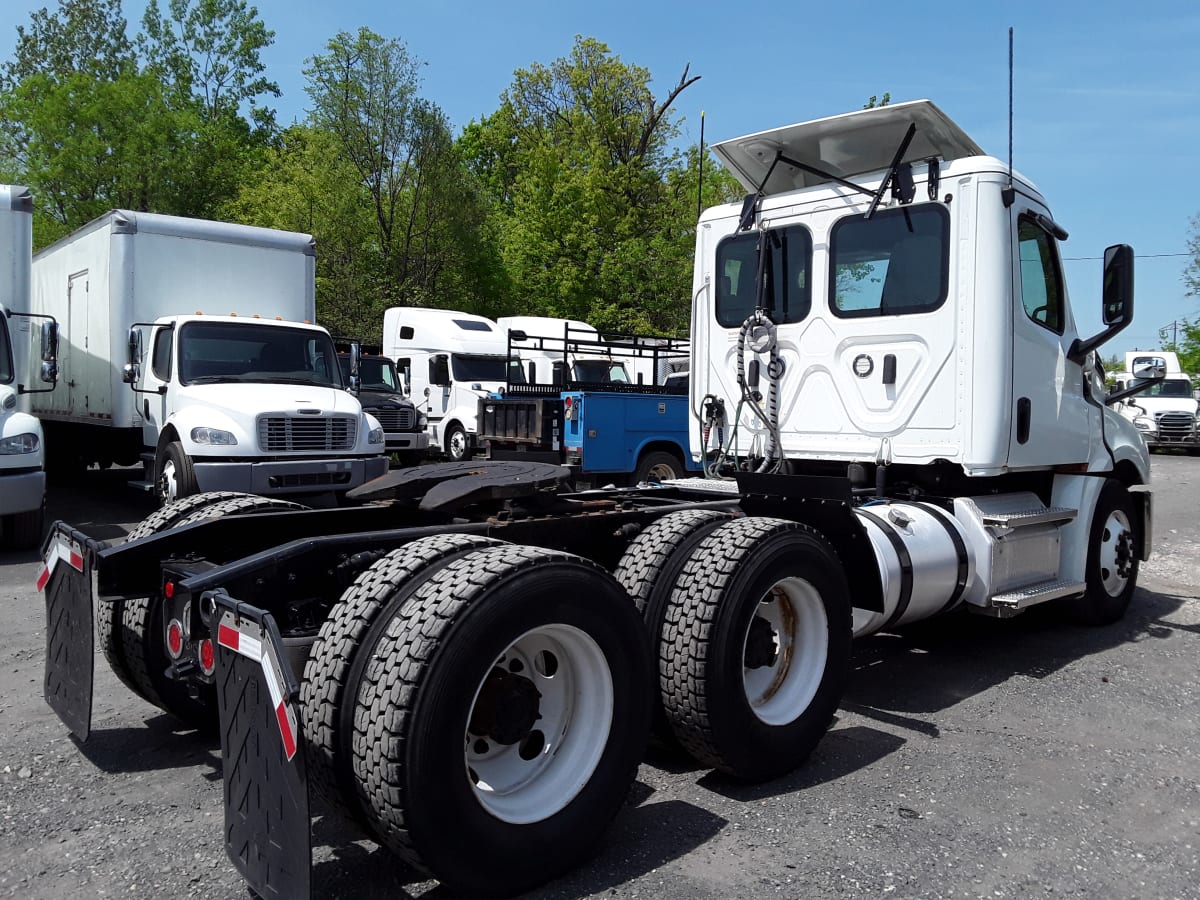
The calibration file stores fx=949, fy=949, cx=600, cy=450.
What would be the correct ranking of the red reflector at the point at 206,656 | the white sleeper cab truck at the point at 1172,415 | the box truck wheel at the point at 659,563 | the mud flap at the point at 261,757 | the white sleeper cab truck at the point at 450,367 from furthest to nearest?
the white sleeper cab truck at the point at 1172,415 < the white sleeper cab truck at the point at 450,367 < the box truck wheel at the point at 659,563 < the red reflector at the point at 206,656 < the mud flap at the point at 261,757

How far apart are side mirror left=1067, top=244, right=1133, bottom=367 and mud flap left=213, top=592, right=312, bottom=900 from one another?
5552mm

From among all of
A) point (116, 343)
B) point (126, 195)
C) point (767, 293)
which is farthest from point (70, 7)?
point (767, 293)

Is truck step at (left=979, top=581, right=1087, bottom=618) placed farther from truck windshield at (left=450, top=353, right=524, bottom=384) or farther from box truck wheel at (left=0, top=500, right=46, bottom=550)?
truck windshield at (left=450, top=353, right=524, bottom=384)

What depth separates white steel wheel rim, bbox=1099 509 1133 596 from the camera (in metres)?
6.61

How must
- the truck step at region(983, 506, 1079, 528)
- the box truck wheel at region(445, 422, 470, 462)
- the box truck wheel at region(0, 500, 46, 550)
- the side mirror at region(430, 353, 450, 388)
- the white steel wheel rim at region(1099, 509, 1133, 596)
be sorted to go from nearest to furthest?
1. the truck step at region(983, 506, 1079, 528)
2. the white steel wheel rim at region(1099, 509, 1133, 596)
3. the box truck wheel at region(0, 500, 46, 550)
4. the side mirror at region(430, 353, 450, 388)
5. the box truck wheel at region(445, 422, 470, 462)

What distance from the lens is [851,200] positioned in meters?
5.97

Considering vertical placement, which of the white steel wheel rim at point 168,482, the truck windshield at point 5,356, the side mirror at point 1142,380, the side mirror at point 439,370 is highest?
the side mirror at point 439,370

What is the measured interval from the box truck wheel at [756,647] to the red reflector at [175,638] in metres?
1.78

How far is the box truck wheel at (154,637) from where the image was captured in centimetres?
399

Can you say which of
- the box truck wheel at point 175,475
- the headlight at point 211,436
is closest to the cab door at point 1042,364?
the headlight at point 211,436

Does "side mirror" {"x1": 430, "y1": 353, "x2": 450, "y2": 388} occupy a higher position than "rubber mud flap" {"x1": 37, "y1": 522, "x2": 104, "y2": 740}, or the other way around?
"side mirror" {"x1": 430, "y1": 353, "x2": 450, "y2": 388}

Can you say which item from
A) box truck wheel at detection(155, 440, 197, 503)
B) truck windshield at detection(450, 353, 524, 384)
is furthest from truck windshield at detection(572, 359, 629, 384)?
box truck wheel at detection(155, 440, 197, 503)

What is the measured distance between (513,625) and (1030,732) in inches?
120

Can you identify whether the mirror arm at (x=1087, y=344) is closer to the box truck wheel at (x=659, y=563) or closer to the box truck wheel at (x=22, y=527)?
the box truck wheel at (x=659, y=563)
